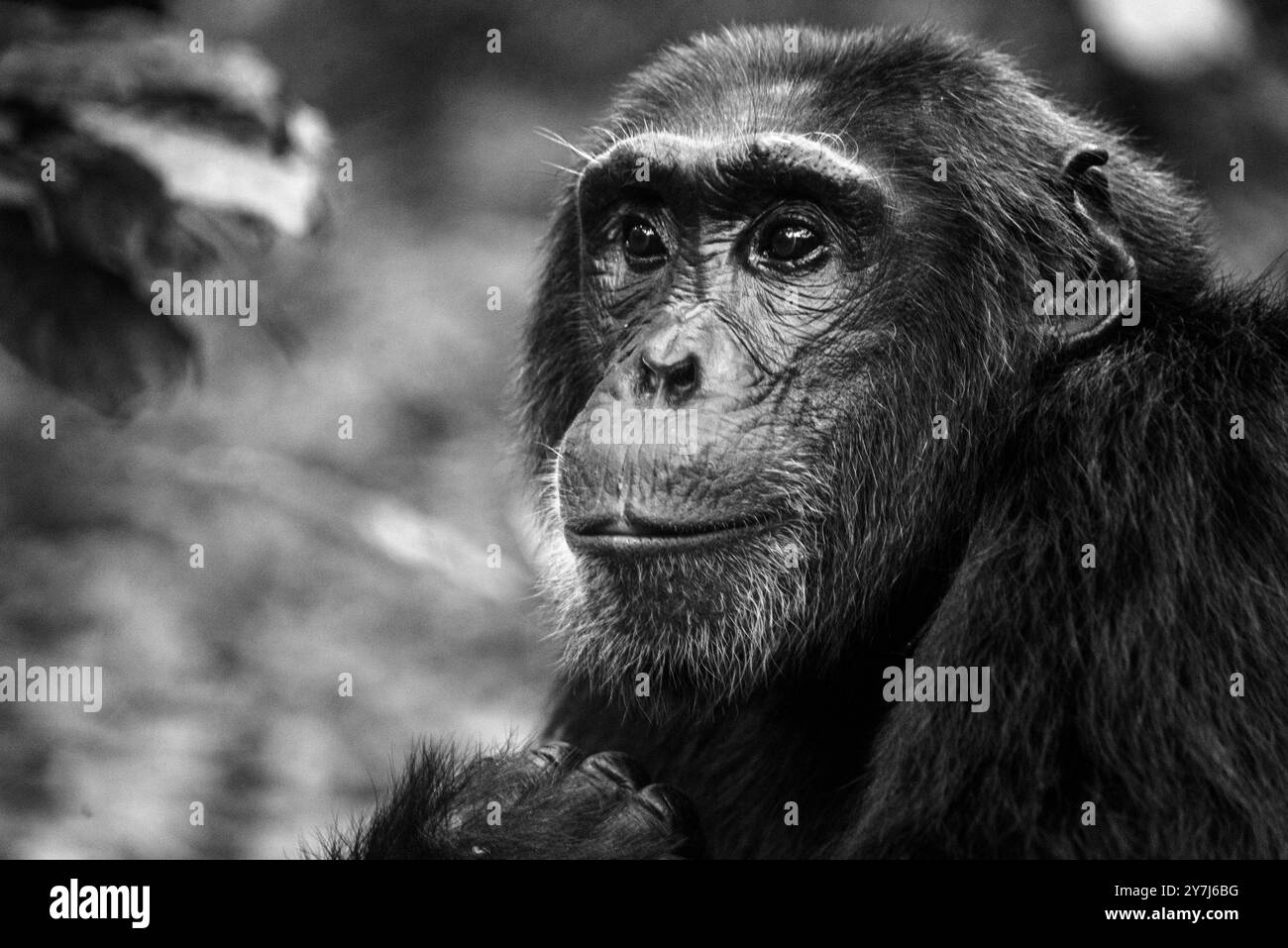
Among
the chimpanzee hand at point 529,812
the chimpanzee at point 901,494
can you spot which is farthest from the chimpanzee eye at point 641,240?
the chimpanzee hand at point 529,812

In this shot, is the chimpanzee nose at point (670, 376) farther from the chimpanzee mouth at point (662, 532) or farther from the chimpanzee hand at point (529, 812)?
the chimpanzee hand at point (529, 812)

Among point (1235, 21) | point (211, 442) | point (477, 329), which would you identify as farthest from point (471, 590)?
point (1235, 21)

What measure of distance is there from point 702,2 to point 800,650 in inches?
346

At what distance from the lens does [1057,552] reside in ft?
13.3

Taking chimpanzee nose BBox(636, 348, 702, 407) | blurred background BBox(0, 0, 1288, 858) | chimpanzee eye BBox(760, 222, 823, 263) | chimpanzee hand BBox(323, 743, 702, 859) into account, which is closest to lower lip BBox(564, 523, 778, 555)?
chimpanzee nose BBox(636, 348, 702, 407)

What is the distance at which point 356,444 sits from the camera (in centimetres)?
1005

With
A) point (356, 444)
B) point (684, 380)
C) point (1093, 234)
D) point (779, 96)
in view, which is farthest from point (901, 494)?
point (356, 444)

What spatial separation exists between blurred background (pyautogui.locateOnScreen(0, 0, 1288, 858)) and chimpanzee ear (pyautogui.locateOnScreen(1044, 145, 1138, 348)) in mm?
504

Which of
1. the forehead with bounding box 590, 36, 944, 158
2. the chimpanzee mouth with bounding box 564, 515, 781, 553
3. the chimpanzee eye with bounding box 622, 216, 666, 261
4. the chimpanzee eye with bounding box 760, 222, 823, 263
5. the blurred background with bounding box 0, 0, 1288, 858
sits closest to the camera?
the chimpanzee mouth with bounding box 564, 515, 781, 553

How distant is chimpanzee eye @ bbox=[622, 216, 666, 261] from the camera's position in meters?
5.02

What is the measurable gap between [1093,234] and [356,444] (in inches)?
242

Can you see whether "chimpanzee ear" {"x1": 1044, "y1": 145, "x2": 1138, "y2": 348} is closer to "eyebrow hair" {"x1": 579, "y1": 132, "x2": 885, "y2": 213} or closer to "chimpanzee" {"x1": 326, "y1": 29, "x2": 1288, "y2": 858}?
"chimpanzee" {"x1": 326, "y1": 29, "x2": 1288, "y2": 858}

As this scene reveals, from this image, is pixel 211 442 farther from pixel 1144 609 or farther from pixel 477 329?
pixel 1144 609

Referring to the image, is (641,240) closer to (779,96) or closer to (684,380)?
(779,96)
